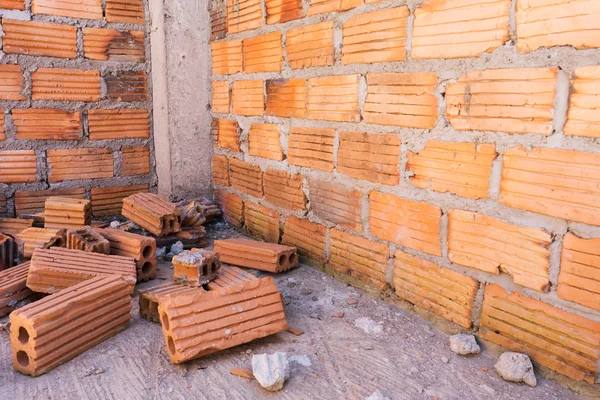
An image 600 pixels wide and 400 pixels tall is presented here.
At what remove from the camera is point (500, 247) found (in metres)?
2.24

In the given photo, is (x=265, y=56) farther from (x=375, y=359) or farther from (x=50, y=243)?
(x=375, y=359)

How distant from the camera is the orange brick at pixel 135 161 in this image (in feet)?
14.9

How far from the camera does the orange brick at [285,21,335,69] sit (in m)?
3.09

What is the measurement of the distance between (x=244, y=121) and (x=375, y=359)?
7.89 feet

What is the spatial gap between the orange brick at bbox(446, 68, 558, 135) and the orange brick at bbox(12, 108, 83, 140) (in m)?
3.26

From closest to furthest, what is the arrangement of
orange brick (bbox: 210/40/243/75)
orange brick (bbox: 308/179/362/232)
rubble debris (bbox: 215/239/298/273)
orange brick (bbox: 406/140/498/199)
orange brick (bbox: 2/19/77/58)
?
1. orange brick (bbox: 406/140/498/199)
2. orange brick (bbox: 308/179/362/232)
3. rubble debris (bbox: 215/239/298/273)
4. orange brick (bbox: 2/19/77/58)
5. orange brick (bbox: 210/40/243/75)

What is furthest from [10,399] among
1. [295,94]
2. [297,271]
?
[295,94]

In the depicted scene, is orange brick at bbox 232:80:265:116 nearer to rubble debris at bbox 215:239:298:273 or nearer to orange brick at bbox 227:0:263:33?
orange brick at bbox 227:0:263:33

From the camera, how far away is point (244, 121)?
4078 mm

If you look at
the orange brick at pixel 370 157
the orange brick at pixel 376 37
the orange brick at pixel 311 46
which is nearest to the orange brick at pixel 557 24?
the orange brick at pixel 376 37

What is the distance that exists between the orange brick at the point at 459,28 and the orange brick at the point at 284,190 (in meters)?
1.31

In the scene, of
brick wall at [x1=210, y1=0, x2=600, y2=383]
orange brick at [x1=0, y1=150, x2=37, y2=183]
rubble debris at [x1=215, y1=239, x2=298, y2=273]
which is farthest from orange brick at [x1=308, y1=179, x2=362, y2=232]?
orange brick at [x1=0, y1=150, x2=37, y2=183]

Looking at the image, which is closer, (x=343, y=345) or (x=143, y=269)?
(x=343, y=345)

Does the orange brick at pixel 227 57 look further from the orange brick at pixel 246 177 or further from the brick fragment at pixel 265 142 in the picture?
the orange brick at pixel 246 177
